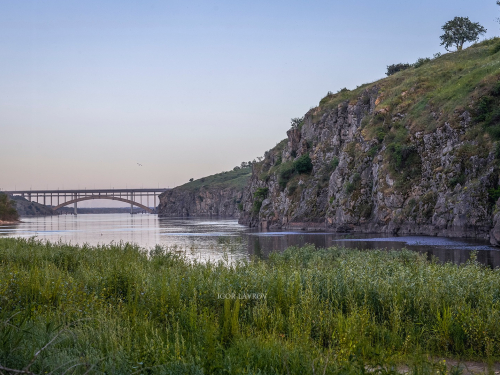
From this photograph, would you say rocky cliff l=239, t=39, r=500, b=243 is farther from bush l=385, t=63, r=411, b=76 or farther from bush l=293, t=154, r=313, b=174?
bush l=385, t=63, r=411, b=76

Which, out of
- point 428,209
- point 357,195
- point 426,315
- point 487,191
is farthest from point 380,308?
point 357,195

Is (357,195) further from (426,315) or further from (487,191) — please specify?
(426,315)

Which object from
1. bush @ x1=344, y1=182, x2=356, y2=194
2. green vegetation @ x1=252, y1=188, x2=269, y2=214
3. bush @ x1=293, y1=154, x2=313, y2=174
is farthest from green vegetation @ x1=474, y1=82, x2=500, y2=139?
green vegetation @ x1=252, y1=188, x2=269, y2=214

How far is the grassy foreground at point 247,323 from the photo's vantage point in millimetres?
7555

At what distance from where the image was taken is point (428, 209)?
2163 inches

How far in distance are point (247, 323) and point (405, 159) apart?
56355mm

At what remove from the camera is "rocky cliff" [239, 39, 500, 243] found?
50125mm

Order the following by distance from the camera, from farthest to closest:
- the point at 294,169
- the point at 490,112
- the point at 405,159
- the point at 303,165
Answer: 1. the point at 294,169
2. the point at 303,165
3. the point at 405,159
4. the point at 490,112

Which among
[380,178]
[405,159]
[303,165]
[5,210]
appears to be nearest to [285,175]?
[303,165]

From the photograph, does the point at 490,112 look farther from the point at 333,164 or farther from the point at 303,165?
the point at 303,165

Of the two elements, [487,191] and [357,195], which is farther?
[357,195]

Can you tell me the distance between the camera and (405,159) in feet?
205

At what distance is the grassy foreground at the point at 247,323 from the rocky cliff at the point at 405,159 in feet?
107

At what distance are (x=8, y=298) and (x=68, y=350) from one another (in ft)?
17.2
